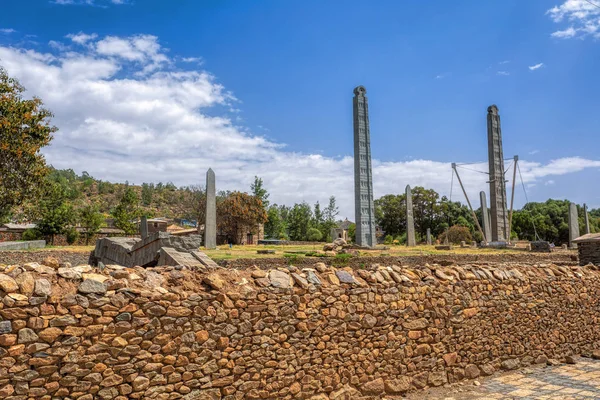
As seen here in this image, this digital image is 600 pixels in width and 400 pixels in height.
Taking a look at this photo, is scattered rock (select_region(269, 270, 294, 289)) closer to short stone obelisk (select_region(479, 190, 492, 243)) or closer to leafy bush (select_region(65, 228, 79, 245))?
short stone obelisk (select_region(479, 190, 492, 243))

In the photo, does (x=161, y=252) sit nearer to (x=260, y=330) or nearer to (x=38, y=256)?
(x=260, y=330)

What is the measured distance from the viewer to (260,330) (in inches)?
241

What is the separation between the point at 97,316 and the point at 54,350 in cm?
51

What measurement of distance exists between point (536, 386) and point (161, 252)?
8198 mm

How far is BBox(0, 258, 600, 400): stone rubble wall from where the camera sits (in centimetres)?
476

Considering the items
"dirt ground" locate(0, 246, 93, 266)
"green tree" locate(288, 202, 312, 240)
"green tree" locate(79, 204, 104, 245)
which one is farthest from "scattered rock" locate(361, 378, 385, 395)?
"green tree" locate(288, 202, 312, 240)

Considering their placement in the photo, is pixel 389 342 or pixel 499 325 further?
pixel 499 325

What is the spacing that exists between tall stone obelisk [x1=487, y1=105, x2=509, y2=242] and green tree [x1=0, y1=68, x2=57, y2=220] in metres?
28.2

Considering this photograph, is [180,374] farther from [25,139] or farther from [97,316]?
[25,139]

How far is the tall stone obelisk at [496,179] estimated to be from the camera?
3300 cm

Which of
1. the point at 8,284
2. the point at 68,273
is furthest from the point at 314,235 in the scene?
the point at 8,284

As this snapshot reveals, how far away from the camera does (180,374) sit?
18.0ft

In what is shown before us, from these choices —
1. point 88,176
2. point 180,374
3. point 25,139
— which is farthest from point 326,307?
point 88,176

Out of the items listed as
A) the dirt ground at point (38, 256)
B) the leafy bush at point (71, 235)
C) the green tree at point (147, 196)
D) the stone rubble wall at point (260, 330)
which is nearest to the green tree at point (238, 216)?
the leafy bush at point (71, 235)
